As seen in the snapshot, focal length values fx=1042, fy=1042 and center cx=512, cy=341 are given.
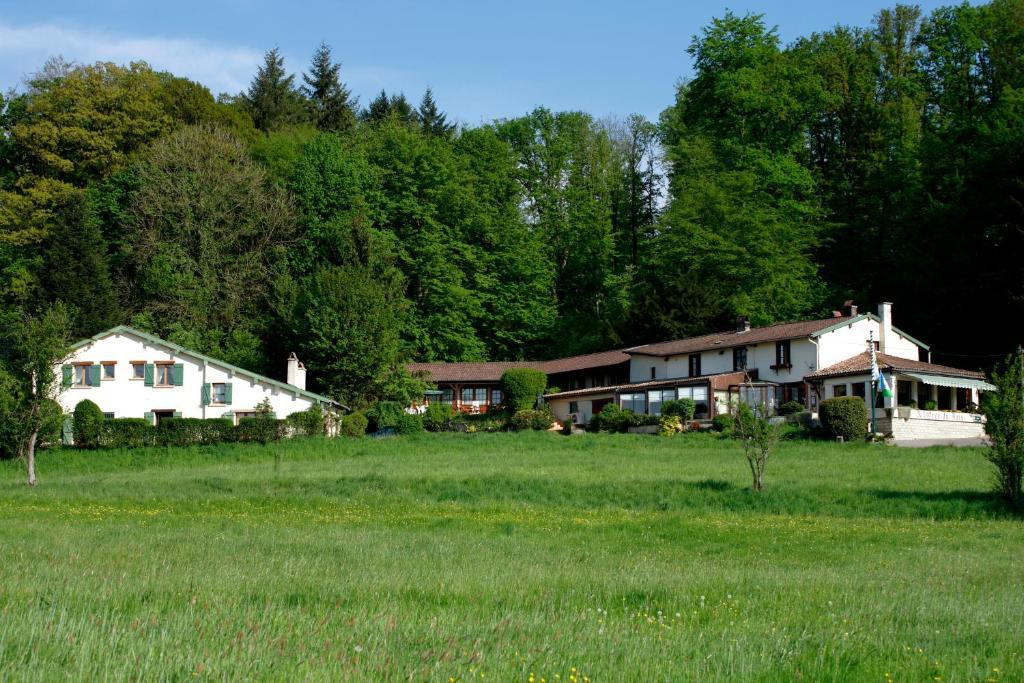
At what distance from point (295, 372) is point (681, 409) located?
79.1 ft

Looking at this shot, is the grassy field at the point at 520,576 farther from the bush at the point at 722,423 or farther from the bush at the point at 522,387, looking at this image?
the bush at the point at 522,387

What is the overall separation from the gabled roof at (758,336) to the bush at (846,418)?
1004cm

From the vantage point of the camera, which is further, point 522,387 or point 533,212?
point 533,212

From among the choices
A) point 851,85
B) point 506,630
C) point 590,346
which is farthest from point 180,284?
point 506,630

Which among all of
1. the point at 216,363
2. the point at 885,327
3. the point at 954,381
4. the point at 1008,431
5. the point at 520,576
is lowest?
the point at 520,576

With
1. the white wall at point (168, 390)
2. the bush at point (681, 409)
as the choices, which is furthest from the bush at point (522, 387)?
the white wall at point (168, 390)

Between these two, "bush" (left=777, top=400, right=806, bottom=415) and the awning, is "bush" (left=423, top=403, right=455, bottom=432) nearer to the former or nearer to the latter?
"bush" (left=777, top=400, right=806, bottom=415)

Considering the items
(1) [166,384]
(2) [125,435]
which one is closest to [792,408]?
(2) [125,435]

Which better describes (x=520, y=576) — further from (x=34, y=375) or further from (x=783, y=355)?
(x=783, y=355)

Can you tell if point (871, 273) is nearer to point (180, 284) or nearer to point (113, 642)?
point (180, 284)

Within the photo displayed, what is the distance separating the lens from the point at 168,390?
200 ft

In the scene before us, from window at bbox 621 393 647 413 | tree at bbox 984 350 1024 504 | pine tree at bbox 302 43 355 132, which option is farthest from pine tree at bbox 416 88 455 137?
tree at bbox 984 350 1024 504

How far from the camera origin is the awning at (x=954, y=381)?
5478 cm

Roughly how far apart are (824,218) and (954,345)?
63.6 feet
